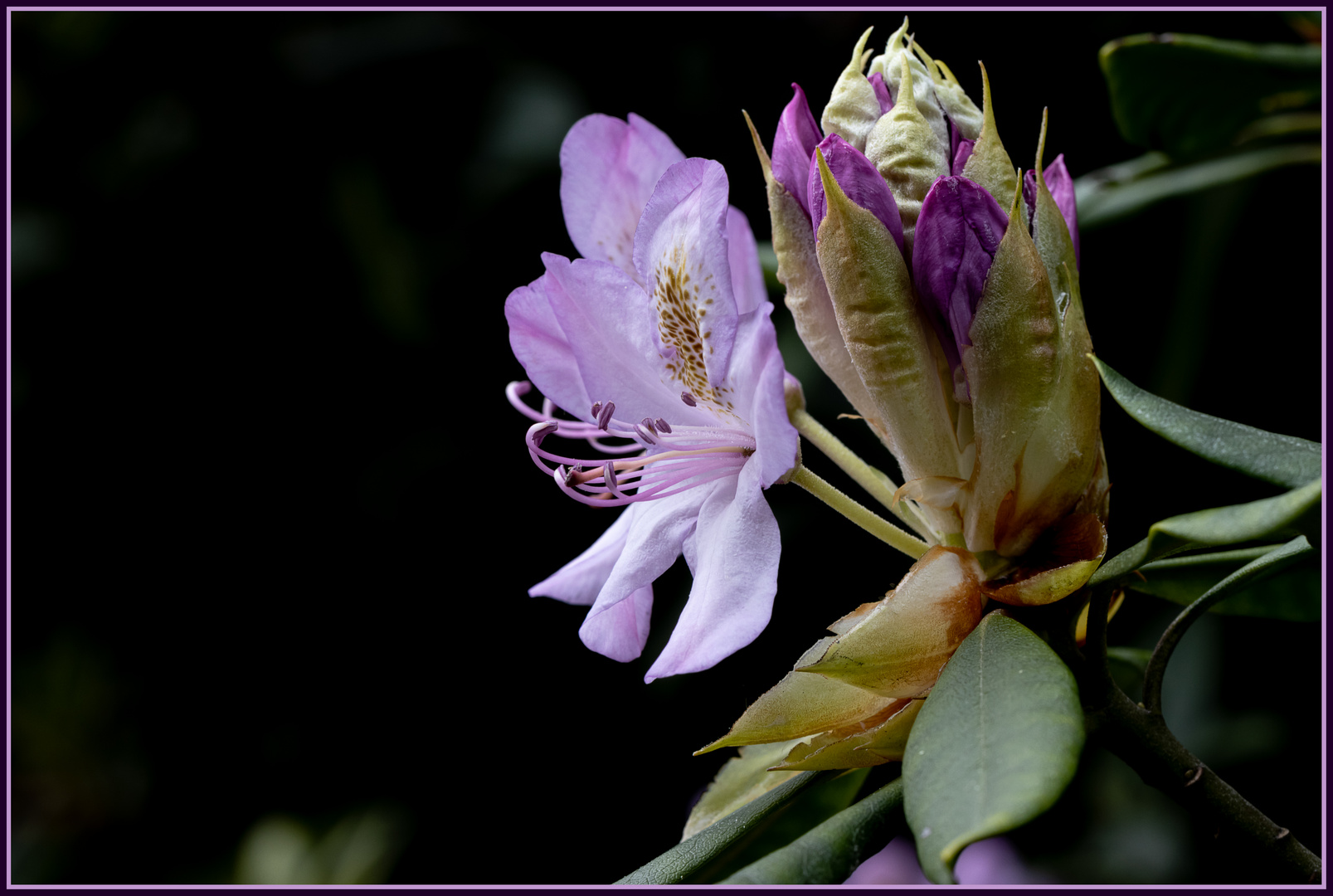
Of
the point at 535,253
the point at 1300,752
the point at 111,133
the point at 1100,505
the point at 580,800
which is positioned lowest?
the point at 1300,752

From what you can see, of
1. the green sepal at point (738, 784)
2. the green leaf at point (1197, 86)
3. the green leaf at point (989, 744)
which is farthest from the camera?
the green leaf at point (1197, 86)

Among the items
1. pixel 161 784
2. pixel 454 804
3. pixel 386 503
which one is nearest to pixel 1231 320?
pixel 386 503

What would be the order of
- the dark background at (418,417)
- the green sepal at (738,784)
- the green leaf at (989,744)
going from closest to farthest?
the green leaf at (989,744)
the green sepal at (738,784)
the dark background at (418,417)

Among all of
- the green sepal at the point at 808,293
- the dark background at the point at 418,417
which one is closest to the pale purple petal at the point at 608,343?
the green sepal at the point at 808,293

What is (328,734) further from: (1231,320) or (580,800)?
(1231,320)

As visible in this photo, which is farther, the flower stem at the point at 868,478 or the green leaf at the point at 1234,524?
the flower stem at the point at 868,478

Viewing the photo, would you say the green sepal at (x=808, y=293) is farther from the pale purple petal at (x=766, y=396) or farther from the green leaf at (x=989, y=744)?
the green leaf at (x=989, y=744)
